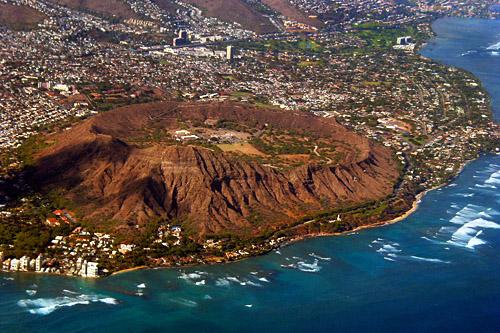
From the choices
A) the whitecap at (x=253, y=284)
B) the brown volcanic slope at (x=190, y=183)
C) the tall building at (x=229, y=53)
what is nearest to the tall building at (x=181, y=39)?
the tall building at (x=229, y=53)

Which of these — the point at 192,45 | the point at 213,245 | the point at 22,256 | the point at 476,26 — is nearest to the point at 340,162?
the point at 213,245

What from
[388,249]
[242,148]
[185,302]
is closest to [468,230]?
[388,249]

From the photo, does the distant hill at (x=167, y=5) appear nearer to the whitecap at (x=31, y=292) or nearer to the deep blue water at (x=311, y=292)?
the deep blue water at (x=311, y=292)

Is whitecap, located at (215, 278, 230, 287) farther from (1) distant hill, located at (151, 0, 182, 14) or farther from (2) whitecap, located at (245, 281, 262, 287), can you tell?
(1) distant hill, located at (151, 0, 182, 14)

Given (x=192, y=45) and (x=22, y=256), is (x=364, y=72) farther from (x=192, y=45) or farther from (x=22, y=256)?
(x=22, y=256)

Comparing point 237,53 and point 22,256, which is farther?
point 237,53

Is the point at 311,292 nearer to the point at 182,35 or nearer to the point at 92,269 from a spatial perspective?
the point at 92,269
